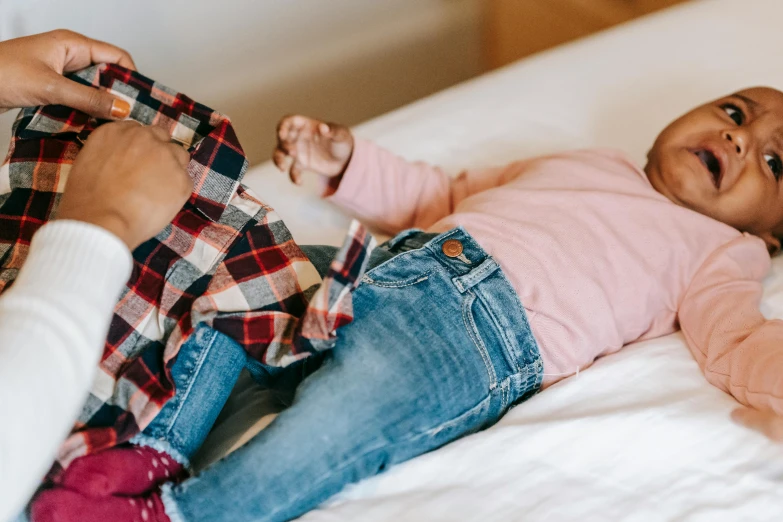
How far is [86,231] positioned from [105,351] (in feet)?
0.72

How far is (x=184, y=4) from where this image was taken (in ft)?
4.66

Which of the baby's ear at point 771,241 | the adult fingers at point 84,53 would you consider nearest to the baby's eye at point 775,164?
the baby's ear at point 771,241

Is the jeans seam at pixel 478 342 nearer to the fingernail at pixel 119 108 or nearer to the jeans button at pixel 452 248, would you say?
the jeans button at pixel 452 248

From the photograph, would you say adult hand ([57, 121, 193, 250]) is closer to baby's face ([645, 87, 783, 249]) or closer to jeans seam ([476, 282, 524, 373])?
jeans seam ([476, 282, 524, 373])

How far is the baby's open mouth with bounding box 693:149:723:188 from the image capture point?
1.02m

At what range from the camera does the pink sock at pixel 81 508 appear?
2.07 ft

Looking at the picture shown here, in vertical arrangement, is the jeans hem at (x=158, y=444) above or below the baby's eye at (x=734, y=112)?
below

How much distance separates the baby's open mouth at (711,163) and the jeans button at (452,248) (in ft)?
1.47

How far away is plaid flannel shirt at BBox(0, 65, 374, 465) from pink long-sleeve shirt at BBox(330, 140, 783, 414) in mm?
253

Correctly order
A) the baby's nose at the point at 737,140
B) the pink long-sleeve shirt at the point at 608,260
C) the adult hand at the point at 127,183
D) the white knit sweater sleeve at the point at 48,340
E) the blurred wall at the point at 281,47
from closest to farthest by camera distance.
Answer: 1. the white knit sweater sleeve at the point at 48,340
2. the adult hand at the point at 127,183
3. the pink long-sleeve shirt at the point at 608,260
4. the baby's nose at the point at 737,140
5. the blurred wall at the point at 281,47

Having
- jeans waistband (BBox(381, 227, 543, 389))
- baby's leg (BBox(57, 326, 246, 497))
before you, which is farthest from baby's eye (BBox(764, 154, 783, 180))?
baby's leg (BBox(57, 326, 246, 497))

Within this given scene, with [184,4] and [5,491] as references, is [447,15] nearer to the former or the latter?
[184,4]

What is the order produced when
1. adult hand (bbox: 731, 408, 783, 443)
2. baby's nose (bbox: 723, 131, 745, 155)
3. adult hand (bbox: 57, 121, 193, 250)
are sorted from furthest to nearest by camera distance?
baby's nose (bbox: 723, 131, 745, 155), adult hand (bbox: 731, 408, 783, 443), adult hand (bbox: 57, 121, 193, 250)

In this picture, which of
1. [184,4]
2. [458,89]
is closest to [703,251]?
[458,89]
